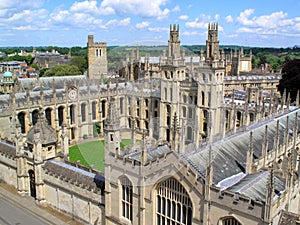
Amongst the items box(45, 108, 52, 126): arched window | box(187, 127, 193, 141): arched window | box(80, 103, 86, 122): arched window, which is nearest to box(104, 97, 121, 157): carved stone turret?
box(187, 127, 193, 141): arched window

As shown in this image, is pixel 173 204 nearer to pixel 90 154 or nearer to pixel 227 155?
pixel 227 155

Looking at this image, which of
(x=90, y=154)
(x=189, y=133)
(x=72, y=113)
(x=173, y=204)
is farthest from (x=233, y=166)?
(x=72, y=113)

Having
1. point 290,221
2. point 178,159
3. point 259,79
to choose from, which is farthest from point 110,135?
point 259,79

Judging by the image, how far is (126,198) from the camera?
19156 mm

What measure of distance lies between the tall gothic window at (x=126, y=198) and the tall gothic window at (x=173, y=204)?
79.4 inches

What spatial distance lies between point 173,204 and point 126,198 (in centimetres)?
344

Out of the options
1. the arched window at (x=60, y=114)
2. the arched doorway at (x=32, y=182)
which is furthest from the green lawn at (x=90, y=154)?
the arched doorway at (x=32, y=182)

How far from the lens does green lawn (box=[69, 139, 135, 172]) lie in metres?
33.3

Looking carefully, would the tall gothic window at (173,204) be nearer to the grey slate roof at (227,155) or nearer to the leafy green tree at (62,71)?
the grey slate roof at (227,155)

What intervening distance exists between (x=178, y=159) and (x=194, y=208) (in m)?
2.69

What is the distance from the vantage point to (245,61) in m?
94.9

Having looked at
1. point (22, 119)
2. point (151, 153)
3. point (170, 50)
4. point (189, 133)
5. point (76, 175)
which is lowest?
point (76, 175)

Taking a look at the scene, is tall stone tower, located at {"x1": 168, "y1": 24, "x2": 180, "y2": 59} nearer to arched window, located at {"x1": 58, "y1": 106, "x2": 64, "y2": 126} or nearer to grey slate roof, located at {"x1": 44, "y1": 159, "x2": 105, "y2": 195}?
grey slate roof, located at {"x1": 44, "y1": 159, "x2": 105, "y2": 195}

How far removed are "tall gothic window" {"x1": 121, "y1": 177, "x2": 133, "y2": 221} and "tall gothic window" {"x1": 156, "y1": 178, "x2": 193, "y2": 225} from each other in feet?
6.61
